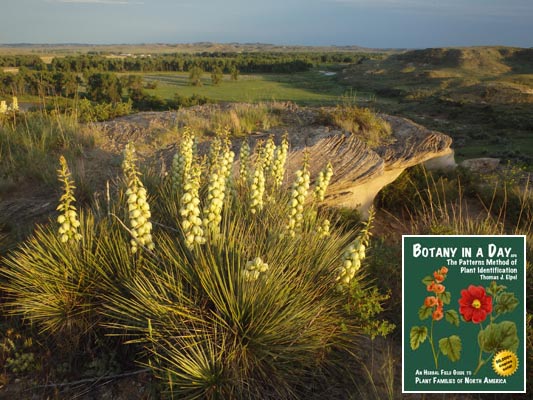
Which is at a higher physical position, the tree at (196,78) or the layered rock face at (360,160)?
the tree at (196,78)

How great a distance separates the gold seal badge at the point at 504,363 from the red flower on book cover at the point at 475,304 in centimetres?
23

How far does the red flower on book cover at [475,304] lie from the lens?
2566mm

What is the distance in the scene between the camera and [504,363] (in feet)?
8.30

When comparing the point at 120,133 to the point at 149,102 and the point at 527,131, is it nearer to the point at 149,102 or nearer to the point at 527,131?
the point at 149,102

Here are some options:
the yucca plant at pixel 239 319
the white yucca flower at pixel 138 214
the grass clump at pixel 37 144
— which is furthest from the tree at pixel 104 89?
the yucca plant at pixel 239 319

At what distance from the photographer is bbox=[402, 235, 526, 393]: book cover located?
2541 mm

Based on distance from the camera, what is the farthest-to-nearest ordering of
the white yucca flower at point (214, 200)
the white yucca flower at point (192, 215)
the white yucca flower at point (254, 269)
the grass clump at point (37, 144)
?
the grass clump at point (37, 144), the white yucca flower at point (214, 200), the white yucca flower at point (192, 215), the white yucca flower at point (254, 269)

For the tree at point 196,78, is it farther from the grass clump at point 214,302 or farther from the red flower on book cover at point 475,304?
the red flower on book cover at point 475,304

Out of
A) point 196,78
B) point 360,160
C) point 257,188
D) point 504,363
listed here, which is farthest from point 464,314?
point 196,78

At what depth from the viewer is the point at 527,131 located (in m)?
23.8

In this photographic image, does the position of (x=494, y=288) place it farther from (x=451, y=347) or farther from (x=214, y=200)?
(x=214, y=200)

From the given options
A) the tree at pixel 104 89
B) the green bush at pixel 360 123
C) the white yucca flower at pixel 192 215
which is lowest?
the white yucca flower at pixel 192 215

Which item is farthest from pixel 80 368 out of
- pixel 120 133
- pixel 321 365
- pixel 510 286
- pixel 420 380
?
pixel 120 133

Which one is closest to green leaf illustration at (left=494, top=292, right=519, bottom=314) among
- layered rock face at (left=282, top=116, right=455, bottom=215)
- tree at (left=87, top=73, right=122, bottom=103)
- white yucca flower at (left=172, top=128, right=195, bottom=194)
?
white yucca flower at (left=172, top=128, right=195, bottom=194)
